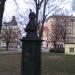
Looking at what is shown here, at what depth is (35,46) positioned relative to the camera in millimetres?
9242

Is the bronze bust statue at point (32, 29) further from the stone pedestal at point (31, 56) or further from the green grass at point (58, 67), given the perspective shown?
the green grass at point (58, 67)

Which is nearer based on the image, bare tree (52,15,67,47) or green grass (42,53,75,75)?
green grass (42,53,75,75)

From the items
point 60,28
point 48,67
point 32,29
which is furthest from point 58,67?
point 60,28

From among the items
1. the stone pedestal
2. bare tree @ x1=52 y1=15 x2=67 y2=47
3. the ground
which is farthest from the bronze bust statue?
bare tree @ x1=52 y1=15 x2=67 y2=47

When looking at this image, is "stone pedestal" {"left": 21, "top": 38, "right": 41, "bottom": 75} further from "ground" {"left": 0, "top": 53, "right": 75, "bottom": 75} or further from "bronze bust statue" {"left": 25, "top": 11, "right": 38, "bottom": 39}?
"ground" {"left": 0, "top": 53, "right": 75, "bottom": 75}

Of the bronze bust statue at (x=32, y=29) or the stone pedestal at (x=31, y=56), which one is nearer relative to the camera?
the stone pedestal at (x=31, y=56)

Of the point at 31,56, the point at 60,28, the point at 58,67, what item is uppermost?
the point at 60,28

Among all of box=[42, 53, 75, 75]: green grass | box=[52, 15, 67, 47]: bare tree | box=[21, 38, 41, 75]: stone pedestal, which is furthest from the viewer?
box=[52, 15, 67, 47]: bare tree

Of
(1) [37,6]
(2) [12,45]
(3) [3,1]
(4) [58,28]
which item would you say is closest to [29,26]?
(3) [3,1]

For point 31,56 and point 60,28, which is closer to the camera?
point 31,56

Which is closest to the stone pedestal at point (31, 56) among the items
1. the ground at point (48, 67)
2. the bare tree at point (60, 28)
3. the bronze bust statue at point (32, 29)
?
the bronze bust statue at point (32, 29)

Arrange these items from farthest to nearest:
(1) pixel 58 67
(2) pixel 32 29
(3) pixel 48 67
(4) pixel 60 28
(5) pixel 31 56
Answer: (4) pixel 60 28 → (1) pixel 58 67 → (3) pixel 48 67 → (2) pixel 32 29 → (5) pixel 31 56

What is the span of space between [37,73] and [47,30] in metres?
91.6

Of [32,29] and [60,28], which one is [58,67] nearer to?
[32,29]
